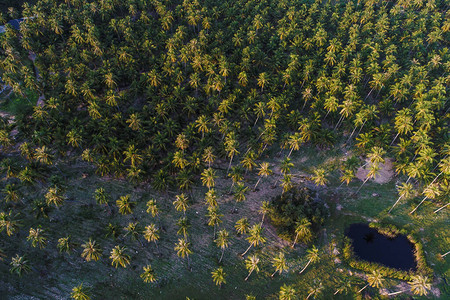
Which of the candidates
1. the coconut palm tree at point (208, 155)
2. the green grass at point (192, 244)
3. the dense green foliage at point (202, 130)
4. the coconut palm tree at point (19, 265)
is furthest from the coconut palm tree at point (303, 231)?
the coconut palm tree at point (19, 265)

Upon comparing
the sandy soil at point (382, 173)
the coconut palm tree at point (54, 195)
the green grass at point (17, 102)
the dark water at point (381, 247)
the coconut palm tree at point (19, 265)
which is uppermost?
the green grass at point (17, 102)

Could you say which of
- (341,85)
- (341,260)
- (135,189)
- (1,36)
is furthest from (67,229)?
(341,85)

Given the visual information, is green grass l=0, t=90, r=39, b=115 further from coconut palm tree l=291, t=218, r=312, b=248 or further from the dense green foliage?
coconut palm tree l=291, t=218, r=312, b=248

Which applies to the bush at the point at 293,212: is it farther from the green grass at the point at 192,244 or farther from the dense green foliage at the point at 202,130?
the green grass at the point at 192,244

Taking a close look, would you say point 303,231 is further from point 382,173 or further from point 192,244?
point 382,173

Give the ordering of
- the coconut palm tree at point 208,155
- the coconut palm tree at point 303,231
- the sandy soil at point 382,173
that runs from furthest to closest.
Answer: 1. the sandy soil at point 382,173
2. the coconut palm tree at point 208,155
3. the coconut palm tree at point 303,231

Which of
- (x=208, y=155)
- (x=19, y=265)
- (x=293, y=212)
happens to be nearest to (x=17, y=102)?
(x=19, y=265)

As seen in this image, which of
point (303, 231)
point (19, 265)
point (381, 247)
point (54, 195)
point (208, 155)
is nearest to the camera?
point (19, 265)
